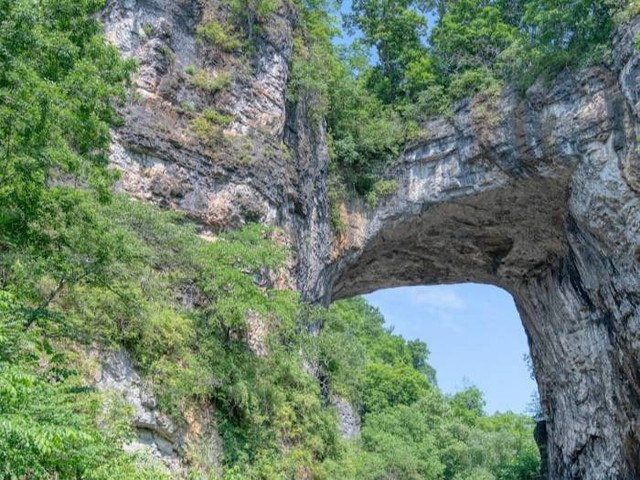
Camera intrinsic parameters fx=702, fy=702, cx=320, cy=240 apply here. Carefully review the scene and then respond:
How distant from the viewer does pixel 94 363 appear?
26.2 ft

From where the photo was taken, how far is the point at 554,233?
15.2 m

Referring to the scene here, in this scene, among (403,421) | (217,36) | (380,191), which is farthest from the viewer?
(403,421)

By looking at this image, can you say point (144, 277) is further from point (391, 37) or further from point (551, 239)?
point (391, 37)

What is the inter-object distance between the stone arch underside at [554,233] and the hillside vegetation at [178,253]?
0.83 meters

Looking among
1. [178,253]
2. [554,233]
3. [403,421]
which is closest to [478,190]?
[554,233]

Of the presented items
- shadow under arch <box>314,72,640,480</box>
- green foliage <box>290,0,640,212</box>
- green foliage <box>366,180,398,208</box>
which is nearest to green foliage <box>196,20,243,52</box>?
green foliage <box>290,0,640,212</box>

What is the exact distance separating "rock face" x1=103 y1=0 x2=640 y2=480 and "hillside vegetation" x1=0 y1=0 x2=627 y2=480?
2.36 feet

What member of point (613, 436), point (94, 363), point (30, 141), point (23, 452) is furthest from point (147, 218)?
point (613, 436)

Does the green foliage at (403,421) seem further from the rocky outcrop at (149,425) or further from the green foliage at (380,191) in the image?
the green foliage at (380,191)

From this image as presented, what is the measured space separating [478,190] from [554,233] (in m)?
2.07

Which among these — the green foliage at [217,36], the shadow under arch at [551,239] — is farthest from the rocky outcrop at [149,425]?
the green foliage at [217,36]

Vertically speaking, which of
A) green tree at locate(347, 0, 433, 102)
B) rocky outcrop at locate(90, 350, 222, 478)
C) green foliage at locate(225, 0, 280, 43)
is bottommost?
rocky outcrop at locate(90, 350, 222, 478)

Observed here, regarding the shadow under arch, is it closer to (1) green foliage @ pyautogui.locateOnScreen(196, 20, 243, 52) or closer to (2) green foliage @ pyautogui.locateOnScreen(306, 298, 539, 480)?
(2) green foliage @ pyautogui.locateOnScreen(306, 298, 539, 480)

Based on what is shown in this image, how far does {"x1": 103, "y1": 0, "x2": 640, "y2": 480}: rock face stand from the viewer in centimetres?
1203
